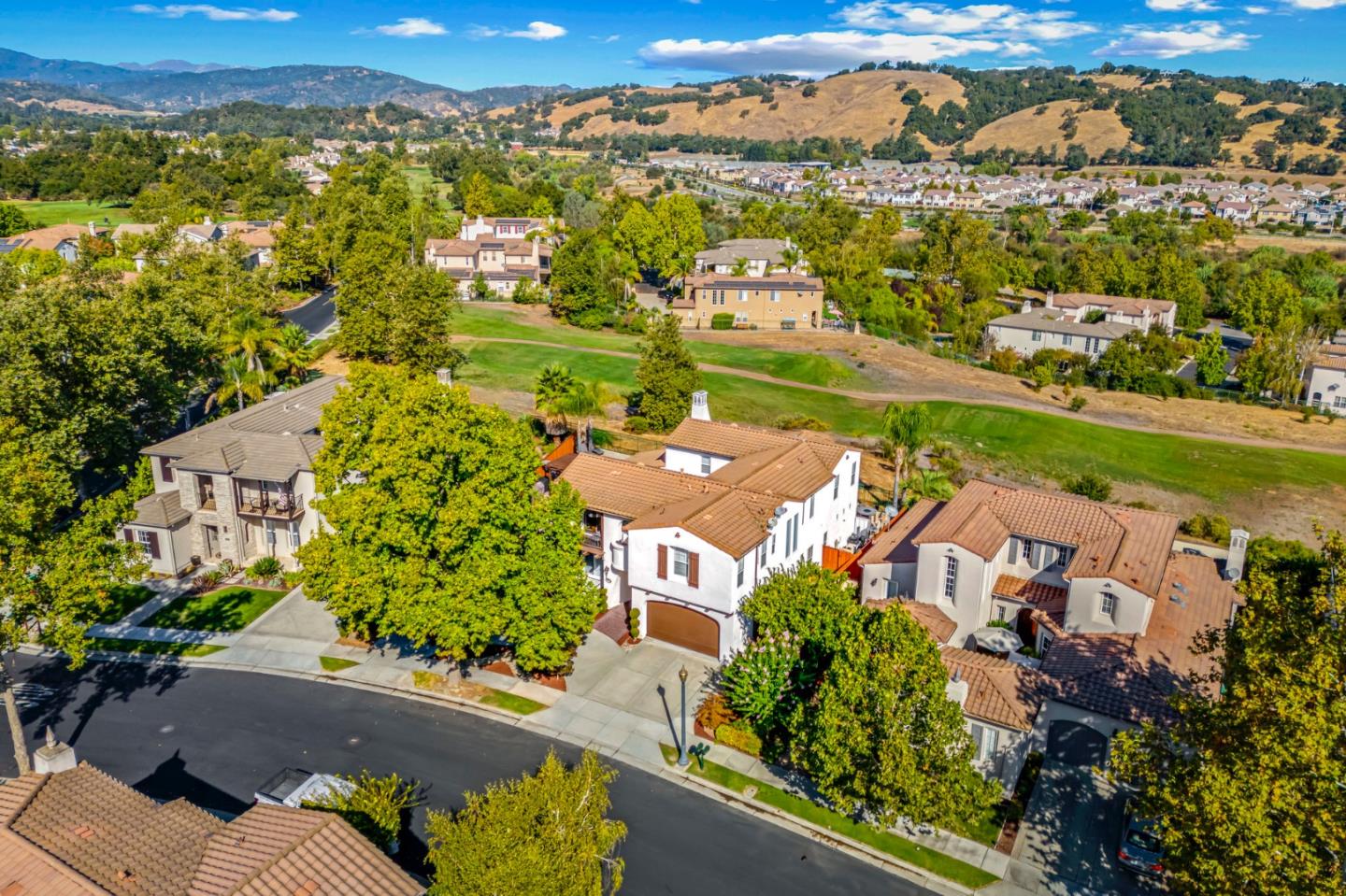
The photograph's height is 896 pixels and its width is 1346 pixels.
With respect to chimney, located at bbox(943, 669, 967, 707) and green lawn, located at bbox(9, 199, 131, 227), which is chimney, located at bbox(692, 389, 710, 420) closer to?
chimney, located at bbox(943, 669, 967, 707)

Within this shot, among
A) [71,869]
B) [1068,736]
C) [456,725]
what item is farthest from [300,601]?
[1068,736]

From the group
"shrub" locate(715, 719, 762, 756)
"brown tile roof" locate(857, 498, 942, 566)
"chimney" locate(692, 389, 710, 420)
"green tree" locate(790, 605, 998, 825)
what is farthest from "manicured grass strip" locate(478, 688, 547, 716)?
"chimney" locate(692, 389, 710, 420)

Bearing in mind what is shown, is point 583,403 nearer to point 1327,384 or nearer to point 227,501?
point 227,501

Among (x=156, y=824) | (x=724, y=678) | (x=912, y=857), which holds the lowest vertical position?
(x=912, y=857)

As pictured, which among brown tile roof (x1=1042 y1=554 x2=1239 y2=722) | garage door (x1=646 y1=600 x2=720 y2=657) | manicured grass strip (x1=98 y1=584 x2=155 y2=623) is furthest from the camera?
manicured grass strip (x1=98 y1=584 x2=155 y2=623)

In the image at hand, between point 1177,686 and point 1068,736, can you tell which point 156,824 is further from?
point 1177,686

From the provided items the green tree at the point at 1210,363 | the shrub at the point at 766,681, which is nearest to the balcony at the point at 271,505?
the shrub at the point at 766,681
